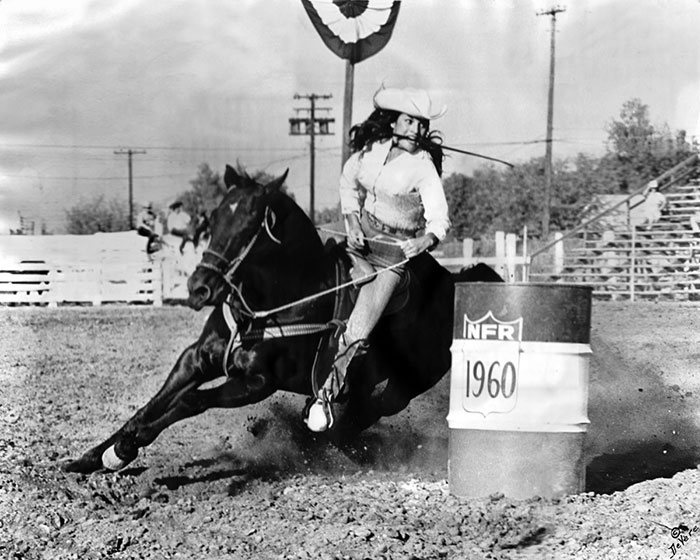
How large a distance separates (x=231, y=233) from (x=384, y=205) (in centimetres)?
87

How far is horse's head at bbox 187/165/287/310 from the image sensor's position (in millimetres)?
5051

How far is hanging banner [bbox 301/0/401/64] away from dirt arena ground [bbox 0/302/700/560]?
169cm

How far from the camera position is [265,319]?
536 centimetres

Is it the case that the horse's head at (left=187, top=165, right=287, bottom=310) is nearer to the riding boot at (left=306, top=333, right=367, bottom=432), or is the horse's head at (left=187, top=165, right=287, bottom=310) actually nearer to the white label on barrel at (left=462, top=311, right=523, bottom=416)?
the riding boot at (left=306, top=333, right=367, bottom=432)

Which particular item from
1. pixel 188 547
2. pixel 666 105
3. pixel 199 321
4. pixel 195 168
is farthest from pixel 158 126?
pixel 666 105

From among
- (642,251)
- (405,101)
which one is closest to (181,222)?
(405,101)

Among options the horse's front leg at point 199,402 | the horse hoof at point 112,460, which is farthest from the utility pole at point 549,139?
the horse hoof at point 112,460

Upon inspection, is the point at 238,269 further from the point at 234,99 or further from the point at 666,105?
the point at 666,105

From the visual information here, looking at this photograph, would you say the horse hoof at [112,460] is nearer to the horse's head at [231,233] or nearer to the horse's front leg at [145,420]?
the horse's front leg at [145,420]

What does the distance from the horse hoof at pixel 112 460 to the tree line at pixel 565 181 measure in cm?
160

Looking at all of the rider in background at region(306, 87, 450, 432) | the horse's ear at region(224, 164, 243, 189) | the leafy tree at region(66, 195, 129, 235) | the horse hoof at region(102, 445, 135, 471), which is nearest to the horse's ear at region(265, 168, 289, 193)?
the horse's ear at region(224, 164, 243, 189)

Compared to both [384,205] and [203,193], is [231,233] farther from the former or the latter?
[384,205]

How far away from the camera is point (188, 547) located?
455 cm

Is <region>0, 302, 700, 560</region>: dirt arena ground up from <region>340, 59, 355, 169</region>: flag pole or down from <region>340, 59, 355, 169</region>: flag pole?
down
